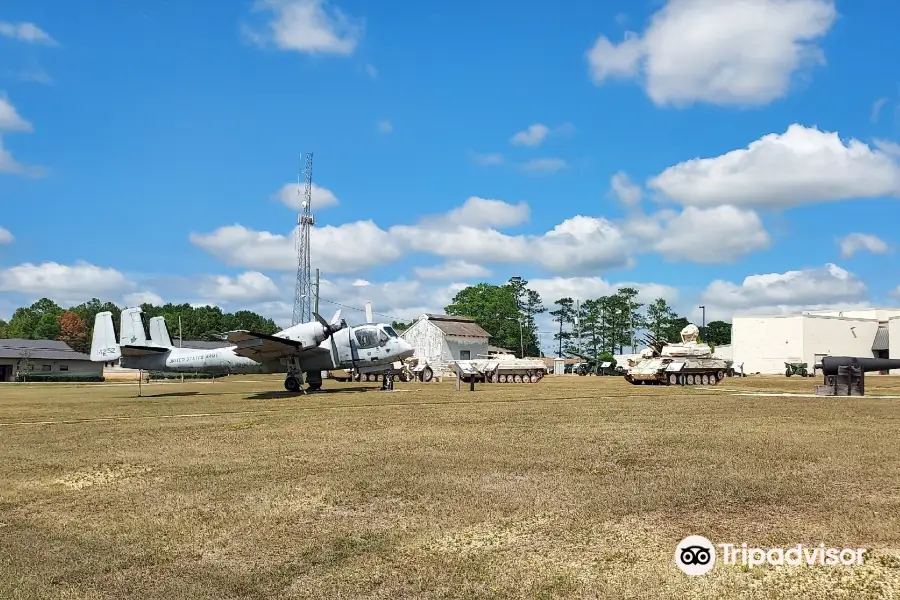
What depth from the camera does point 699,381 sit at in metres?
39.9

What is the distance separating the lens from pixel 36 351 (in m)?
71.9

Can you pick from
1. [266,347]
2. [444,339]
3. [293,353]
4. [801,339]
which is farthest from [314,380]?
[801,339]

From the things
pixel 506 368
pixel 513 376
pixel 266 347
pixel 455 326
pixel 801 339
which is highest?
pixel 455 326

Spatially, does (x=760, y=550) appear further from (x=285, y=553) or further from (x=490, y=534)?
(x=285, y=553)

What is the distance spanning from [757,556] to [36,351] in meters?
81.0

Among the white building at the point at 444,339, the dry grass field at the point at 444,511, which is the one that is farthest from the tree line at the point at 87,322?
the dry grass field at the point at 444,511

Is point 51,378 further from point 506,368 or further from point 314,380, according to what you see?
point 314,380

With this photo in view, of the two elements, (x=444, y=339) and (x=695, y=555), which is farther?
(x=444, y=339)

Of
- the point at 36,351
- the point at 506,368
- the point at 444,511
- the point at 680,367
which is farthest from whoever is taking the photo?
the point at 36,351

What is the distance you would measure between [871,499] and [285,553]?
5668mm

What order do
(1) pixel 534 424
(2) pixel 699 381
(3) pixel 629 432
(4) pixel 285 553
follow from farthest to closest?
(2) pixel 699 381 < (1) pixel 534 424 < (3) pixel 629 432 < (4) pixel 285 553

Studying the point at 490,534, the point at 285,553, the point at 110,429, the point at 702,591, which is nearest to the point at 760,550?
the point at 702,591

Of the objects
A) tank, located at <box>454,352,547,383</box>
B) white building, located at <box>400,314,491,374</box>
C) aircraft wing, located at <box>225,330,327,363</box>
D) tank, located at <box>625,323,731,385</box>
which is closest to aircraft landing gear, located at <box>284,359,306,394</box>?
aircraft wing, located at <box>225,330,327,363</box>

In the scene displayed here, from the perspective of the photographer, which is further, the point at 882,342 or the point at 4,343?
the point at 882,342
